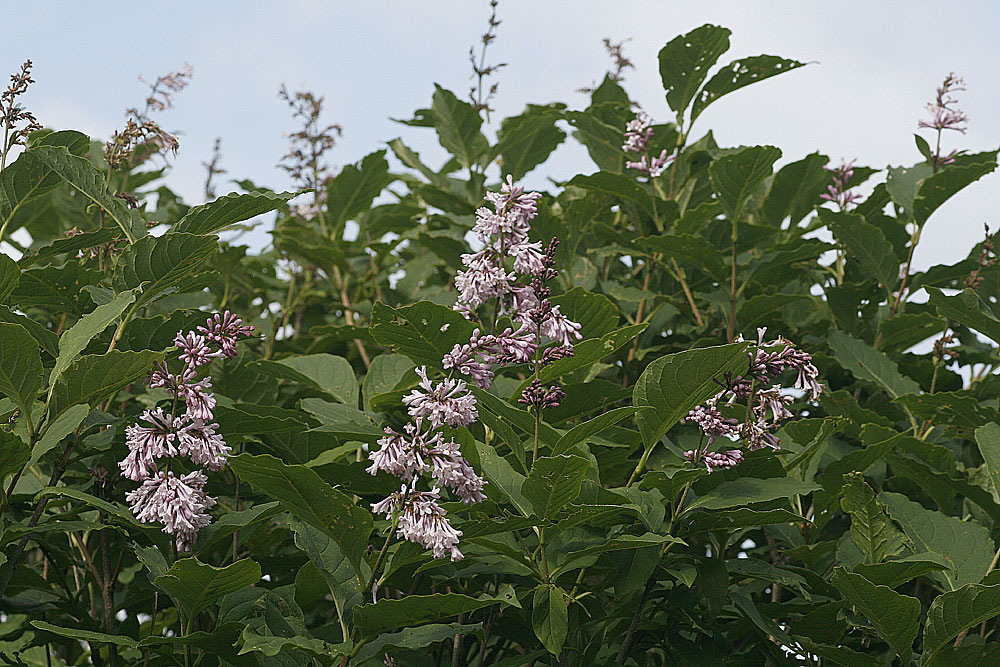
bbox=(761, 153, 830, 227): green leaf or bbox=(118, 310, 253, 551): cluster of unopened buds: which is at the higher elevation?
bbox=(761, 153, 830, 227): green leaf

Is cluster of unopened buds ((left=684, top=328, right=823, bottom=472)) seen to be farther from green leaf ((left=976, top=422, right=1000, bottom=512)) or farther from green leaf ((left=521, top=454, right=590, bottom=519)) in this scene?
green leaf ((left=976, top=422, right=1000, bottom=512))

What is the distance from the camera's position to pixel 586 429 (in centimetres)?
230

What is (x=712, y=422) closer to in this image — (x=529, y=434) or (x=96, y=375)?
(x=529, y=434)

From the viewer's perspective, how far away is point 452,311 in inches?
100

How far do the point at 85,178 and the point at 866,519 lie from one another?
2.48 meters

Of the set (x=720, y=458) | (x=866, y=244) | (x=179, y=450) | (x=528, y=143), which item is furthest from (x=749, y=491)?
(x=528, y=143)

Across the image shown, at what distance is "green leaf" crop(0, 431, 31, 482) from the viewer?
2227 millimetres

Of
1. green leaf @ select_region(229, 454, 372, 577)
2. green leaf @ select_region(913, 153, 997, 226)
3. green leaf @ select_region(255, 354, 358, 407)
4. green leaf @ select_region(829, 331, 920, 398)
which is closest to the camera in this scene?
green leaf @ select_region(229, 454, 372, 577)

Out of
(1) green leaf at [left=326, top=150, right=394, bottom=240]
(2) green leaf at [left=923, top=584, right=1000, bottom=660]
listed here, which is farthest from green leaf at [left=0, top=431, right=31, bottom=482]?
(1) green leaf at [left=326, top=150, right=394, bottom=240]

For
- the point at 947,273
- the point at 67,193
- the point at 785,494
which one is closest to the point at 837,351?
the point at 947,273

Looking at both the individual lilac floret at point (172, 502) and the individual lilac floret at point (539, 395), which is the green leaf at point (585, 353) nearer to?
the individual lilac floret at point (539, 395)

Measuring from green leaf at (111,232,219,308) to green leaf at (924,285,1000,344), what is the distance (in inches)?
94.8

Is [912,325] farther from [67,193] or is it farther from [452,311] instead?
[67,193]

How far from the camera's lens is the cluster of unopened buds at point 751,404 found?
2400mm
